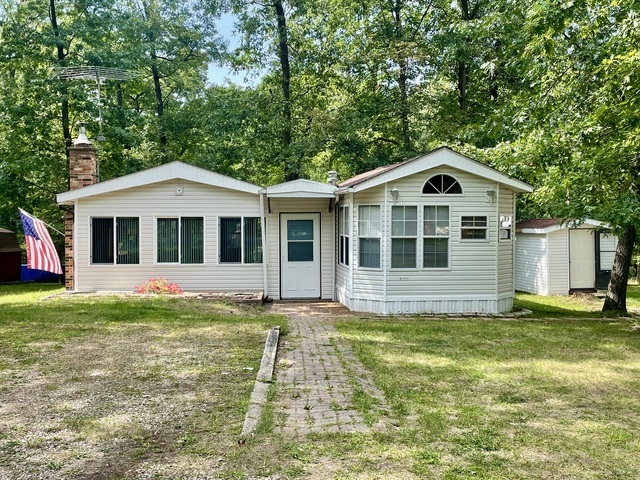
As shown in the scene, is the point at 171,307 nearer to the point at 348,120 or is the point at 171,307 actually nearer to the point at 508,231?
the point at 508,231

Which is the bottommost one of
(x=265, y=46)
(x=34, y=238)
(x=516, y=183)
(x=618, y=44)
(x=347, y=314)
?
(x=347, y=314)

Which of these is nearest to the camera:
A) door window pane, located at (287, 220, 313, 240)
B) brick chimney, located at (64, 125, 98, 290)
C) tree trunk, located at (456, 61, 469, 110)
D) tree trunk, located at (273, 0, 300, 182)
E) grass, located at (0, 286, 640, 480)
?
grass, located at (0, 286, 640, 480)

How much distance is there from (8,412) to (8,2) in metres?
21.7

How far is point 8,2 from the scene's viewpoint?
20547 mm

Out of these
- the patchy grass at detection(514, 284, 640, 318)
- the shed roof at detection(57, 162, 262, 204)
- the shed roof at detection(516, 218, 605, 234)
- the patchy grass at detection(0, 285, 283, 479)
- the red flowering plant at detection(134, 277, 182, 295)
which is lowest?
the patchy grass at detection(514, 284, 640, 318)

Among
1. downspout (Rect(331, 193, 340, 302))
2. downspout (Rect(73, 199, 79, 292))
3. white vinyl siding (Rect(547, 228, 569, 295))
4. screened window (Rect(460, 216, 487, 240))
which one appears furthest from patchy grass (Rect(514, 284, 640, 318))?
downspout (Rect(73, 199, 79, 292))

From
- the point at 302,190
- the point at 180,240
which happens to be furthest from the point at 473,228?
the point at 180,240

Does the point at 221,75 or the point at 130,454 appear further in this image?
the point at 221,75

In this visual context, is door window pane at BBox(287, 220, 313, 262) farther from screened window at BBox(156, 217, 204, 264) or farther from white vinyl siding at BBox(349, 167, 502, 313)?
white vinyl siding at BBox(349, 167, 502, 313)

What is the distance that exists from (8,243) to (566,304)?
60.5 feet

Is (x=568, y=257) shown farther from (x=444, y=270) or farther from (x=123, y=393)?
(x=123, y=393)

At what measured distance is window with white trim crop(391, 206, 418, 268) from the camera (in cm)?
1080

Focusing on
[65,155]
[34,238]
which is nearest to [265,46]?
[65,155]

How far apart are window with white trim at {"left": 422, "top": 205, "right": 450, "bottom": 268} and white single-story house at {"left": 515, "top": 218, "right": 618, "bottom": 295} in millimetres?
5922
